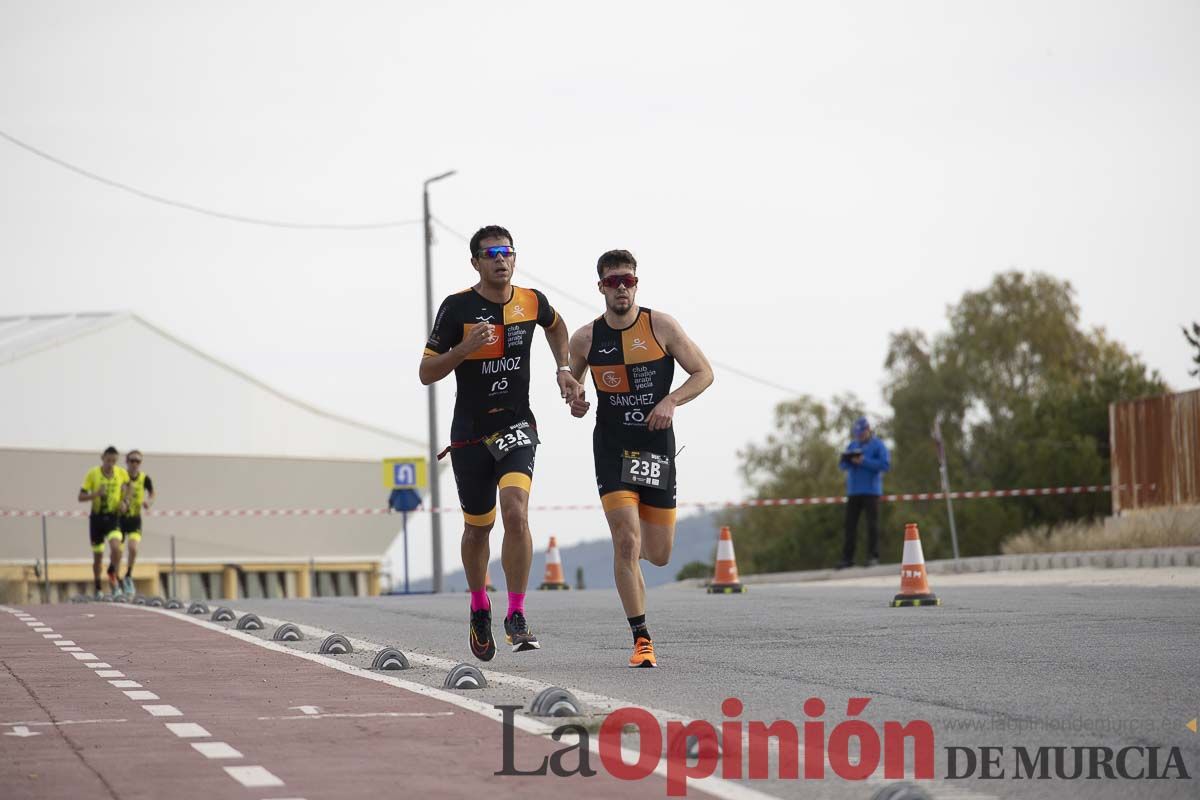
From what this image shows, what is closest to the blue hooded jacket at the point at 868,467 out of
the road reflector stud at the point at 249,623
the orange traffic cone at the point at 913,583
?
the orange traffic cone at the point at 913,583

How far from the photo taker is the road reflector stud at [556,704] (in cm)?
830

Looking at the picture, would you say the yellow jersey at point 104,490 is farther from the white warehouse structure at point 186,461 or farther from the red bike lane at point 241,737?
the white warehouse structure at point 186,461

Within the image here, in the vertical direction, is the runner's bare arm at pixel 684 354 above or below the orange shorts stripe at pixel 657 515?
above

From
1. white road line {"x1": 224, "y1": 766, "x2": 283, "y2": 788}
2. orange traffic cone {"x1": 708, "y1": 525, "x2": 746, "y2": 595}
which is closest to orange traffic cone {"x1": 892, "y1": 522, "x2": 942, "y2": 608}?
orange traffic cone {"x1": 708, "y1": 525, "x2": 746, "y2": 595}

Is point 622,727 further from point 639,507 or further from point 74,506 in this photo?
point 74,506

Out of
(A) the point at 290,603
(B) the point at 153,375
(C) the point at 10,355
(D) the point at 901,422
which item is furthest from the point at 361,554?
(A) the point at 290,603

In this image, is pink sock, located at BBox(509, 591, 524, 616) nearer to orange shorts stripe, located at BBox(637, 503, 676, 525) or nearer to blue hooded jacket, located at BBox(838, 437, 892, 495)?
orange shorts stripe, located at BBox(637, 503, 676, 525)

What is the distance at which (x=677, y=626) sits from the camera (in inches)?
586

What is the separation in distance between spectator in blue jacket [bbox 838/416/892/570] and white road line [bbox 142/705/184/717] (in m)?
16.8

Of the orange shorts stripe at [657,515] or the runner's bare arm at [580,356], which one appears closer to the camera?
the orange shorts stripe at [657,515]

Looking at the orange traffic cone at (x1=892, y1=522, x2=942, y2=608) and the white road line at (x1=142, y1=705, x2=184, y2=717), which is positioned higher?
the orange traffic cone at (x1=892, y1=522, x2=942, y2=608)

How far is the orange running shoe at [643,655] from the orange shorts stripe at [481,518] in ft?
4.22

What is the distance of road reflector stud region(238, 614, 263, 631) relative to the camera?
15.3m

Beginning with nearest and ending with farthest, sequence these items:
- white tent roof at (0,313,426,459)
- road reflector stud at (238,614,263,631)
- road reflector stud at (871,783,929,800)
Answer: road reflector stud at (871,783,929,800) → road reflector stud at (238,614,263,631) → white tent roof at (0,313,426,459)
